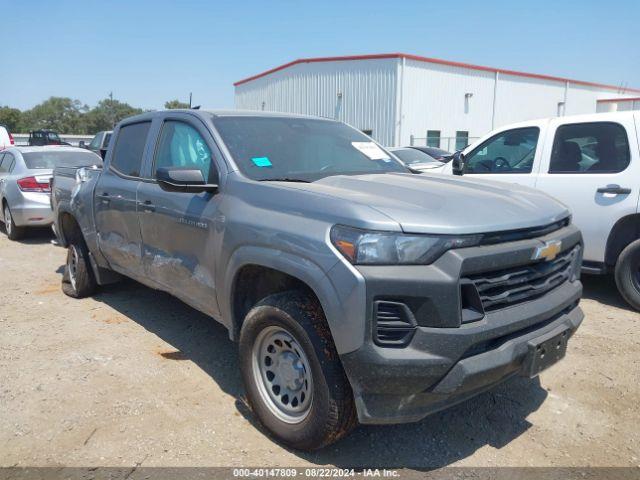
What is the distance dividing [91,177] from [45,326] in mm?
1479

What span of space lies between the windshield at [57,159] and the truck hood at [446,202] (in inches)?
297

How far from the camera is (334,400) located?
8.68 feet

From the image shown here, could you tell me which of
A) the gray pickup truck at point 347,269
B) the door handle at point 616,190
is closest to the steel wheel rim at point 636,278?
the door handle at point 616,190

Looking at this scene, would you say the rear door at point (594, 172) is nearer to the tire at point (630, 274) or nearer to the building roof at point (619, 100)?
the tire at point (630, 274)

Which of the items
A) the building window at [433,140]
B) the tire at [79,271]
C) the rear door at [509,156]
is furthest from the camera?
the building window at [433,140]

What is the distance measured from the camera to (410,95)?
87.6 ft

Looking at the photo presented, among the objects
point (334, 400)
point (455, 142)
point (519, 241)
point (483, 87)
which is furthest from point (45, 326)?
point (483, 87)

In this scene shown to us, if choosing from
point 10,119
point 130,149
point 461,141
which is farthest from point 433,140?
point 10,119

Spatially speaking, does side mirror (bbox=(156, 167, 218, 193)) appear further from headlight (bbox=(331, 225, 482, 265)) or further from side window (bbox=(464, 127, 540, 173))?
side window (bbox=(464, 127, 540, 173))

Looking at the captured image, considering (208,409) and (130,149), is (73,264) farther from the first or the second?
(208,409)

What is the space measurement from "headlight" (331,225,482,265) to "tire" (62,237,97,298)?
4.01 m

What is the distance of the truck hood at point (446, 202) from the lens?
101 inches

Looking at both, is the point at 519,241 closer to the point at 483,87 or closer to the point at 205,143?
the point at 205,143

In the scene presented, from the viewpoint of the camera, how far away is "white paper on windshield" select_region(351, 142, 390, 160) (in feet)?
14.0
